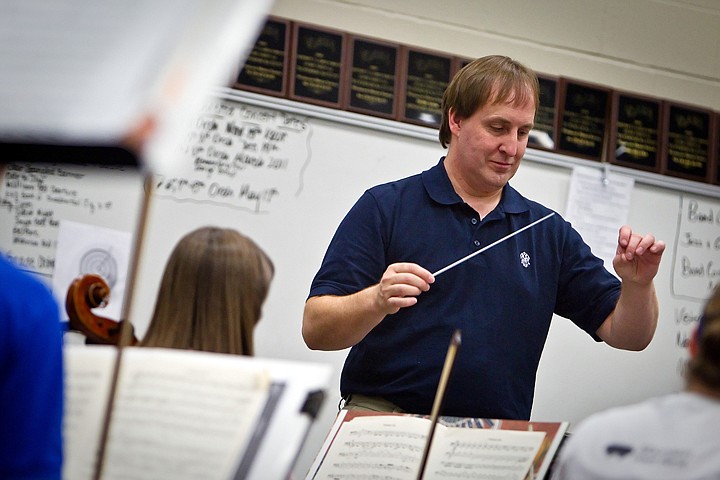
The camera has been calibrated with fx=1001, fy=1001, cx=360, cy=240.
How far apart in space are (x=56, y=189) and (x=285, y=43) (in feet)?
2.61

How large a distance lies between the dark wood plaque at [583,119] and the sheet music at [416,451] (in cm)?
164

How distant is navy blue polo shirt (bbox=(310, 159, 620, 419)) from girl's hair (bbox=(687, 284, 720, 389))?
2.88 ft

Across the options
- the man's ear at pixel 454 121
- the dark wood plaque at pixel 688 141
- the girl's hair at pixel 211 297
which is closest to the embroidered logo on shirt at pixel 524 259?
the man's ear at pixel 454 121

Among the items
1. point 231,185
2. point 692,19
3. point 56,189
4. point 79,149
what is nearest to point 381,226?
point 231,185

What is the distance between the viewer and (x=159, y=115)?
0.82m

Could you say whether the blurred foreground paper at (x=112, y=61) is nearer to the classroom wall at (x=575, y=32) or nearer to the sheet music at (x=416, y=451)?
the sheet music at (x=416, y=451)

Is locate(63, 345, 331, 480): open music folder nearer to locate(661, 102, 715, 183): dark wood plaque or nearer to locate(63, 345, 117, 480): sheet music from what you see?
locate(63, 345, 117, 480): sheet music

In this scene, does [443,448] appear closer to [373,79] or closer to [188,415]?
[188,415]

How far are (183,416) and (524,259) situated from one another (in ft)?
3.61

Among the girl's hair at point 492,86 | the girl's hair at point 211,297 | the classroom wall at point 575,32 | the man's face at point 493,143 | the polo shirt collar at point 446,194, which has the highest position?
the classroom wall at point 575,32

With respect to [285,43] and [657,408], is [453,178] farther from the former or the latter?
[657,408]

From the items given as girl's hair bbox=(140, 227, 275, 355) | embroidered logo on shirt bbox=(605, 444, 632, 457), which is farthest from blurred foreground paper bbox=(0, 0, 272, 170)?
girl's hair bbox=(140, 227, 275, 355)

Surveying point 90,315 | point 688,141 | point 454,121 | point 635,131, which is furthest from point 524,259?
point 688,141

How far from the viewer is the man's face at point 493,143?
7.23 ft
